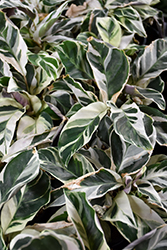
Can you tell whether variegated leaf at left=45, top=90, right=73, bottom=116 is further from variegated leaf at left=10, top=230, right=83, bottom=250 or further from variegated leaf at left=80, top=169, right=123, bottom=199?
variegated leaf at left=10, top=230, right=83, bottom=250

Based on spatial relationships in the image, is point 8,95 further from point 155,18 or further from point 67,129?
point 155,18

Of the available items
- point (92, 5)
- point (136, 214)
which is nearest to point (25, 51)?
point (92, 5)

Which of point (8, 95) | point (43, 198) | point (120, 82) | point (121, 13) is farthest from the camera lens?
point (121, 13)

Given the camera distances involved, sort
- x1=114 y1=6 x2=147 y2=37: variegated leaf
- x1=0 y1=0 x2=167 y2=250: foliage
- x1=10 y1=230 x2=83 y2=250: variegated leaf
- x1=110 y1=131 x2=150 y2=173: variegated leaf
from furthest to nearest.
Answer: x1=114 y1=6 x2=147 y2=37: variegated leaf, x1=110 y1=131 x2=150 y2=173: variegated leaf, x1=0 y1=0 x2=167 y2=250: foliage, x1=10 y1=230 x2=83 y2=250: variegated leaf

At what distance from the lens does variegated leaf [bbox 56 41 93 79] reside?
29.2 inches

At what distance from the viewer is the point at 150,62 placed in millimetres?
864

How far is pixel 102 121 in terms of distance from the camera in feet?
2.47

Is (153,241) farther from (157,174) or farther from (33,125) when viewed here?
(33,125)

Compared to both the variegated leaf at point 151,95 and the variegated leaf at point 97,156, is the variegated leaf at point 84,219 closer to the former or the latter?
the variegated leaf at point 97,156

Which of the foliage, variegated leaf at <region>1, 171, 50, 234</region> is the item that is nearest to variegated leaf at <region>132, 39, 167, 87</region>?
the foliage

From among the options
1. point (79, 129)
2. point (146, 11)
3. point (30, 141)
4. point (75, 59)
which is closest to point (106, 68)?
point (75, 59)

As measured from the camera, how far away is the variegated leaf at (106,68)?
72 centimetres

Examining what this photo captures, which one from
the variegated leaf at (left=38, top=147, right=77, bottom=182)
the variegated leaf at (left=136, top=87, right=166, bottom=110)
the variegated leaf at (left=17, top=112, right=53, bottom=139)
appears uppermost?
the variegated leaf at (left=136, top=87, right=166, bottom=110)

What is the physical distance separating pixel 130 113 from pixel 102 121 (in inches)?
4.2
